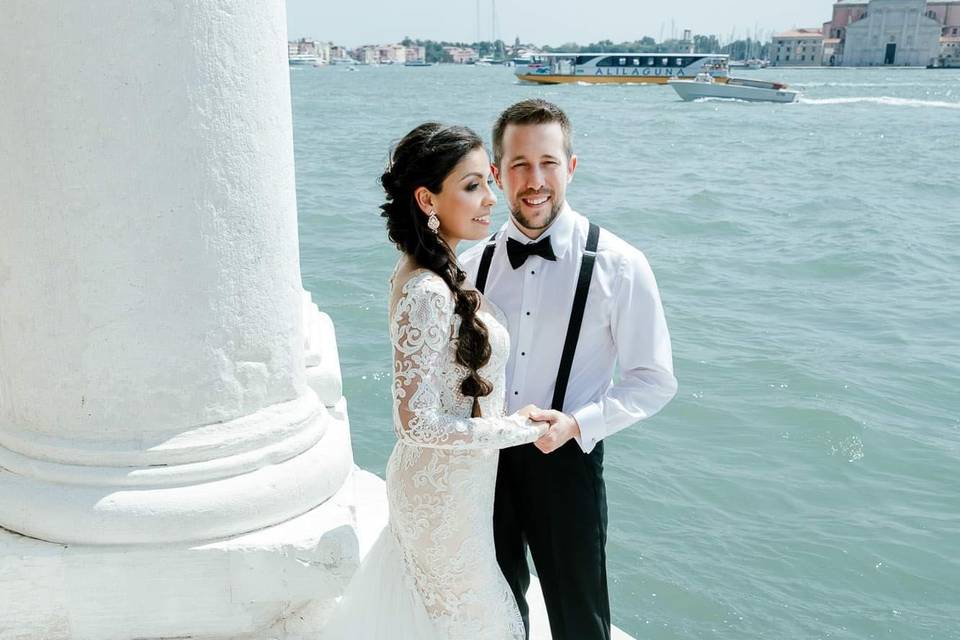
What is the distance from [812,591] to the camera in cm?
524

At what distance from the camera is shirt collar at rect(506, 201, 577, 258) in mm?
2600

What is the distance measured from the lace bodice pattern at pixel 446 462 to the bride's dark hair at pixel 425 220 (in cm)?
3

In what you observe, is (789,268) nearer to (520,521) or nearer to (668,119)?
(520,521)

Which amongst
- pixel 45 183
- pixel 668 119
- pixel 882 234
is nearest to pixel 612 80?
pixel 668 119

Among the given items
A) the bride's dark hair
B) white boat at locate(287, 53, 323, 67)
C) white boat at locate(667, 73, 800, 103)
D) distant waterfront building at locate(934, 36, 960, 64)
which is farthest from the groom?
white boat at locate(287, 53, 323, 67)

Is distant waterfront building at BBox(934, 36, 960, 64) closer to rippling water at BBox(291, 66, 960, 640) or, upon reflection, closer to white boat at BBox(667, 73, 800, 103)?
white boat at BBox(667, 73, 800, 103)

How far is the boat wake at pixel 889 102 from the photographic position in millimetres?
50144

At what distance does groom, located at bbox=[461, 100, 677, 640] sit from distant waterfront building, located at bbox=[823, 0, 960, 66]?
476 ft

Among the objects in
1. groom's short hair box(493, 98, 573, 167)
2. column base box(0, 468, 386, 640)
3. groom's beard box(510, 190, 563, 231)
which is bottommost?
column base box(0, 468, 386, 640)

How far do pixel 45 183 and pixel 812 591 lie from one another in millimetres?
4493

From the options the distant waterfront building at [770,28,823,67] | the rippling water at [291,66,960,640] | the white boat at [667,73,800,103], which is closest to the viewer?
the rippling water at [291,66,960,640]

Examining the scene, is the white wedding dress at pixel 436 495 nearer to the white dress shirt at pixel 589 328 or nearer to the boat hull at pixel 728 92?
the white dress shirt at pixel 589 328

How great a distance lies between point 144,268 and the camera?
7.23 ft

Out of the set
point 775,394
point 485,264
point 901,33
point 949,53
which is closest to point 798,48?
point 901,33
